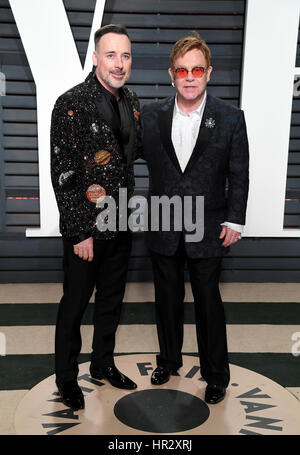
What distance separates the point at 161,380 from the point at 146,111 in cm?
144

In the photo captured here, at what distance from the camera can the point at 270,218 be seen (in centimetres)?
458

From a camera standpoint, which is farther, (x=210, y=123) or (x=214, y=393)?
(x=214, y=393)

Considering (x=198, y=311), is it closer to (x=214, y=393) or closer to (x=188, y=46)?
(x=214, y=393)

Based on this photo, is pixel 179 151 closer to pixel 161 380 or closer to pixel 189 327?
pixel 161 380

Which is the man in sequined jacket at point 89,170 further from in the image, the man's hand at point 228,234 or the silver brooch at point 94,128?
the man's hand at point 228,234

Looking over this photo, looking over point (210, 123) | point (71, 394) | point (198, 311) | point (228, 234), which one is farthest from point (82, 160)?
point (71, 394)

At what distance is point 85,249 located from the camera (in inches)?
90.0

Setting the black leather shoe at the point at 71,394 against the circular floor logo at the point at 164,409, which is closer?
the circular floor logo at the point at 164,409

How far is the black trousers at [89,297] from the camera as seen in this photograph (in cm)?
235

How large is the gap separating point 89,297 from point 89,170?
642mm

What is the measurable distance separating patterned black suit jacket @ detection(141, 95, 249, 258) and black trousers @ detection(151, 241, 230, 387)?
10 centimetres

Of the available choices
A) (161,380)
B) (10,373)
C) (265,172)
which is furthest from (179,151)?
(265,172)

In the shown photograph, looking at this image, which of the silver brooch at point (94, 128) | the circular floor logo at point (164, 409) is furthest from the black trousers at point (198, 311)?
the silver brooch at point (94, 128)

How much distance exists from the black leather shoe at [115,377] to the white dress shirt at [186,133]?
1.15 m
